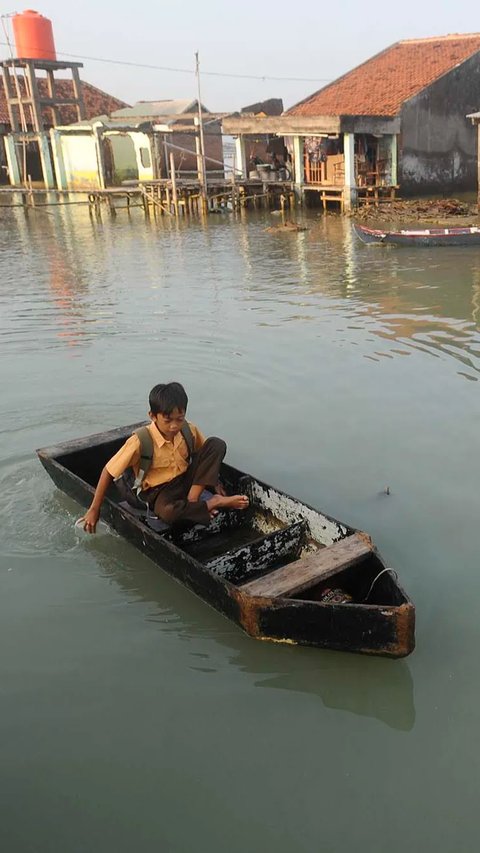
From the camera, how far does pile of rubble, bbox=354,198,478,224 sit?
24250 mm

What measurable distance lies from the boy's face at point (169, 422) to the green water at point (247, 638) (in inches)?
43.4

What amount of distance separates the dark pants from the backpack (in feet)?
0.41

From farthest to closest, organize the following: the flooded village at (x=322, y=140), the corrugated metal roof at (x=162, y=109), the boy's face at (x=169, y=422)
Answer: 1. the corrugated metal roof at (x=162, y=109)
2. the flooded village at (x=322, y=140)
3. the boy's face at (x=169, y=422)

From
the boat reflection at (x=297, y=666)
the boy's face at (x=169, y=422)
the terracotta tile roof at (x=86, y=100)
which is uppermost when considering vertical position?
the terracotta tile roof at (x=86, y=100)

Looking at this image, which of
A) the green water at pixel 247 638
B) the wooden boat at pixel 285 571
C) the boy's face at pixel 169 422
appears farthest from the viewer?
the boy's face at pixel 169 422

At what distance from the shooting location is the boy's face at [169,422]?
461 centimetres

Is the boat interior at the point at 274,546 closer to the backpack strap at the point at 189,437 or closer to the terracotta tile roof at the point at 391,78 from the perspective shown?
the backpack strap at the point at 189,437

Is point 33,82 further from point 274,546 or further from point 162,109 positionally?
point 274,546

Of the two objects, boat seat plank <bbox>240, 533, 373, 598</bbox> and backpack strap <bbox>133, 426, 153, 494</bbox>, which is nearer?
boat seat plank <bbox>240, 533, 373, 598</bbox>

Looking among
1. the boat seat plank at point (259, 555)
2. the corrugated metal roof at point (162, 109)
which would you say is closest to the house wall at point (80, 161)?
the corrugated metal roof at point (162, 109)

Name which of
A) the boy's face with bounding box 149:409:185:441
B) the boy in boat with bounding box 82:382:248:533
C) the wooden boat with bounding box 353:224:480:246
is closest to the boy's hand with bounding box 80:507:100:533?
the boy in boat with bounding box 82:382:248:533

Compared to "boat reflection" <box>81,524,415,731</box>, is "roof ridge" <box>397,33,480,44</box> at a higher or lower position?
higher

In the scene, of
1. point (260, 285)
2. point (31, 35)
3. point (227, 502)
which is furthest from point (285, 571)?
point (31, 35)

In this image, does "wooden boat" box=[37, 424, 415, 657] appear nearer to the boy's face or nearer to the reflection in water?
the boy's face
